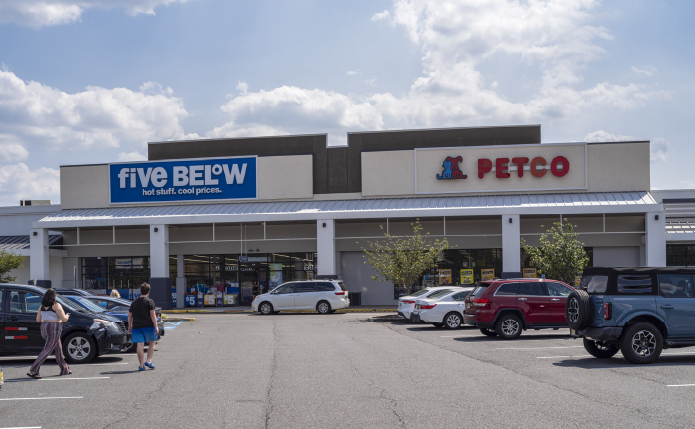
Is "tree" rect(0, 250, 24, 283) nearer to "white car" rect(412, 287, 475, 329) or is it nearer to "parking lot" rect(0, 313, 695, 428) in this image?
"parking lot" rect(0, 313, 695, 428)

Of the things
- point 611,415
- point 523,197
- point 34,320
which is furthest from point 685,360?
point 523,197

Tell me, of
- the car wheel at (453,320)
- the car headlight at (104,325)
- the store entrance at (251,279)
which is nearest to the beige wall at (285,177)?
the store entrance at (251,279)

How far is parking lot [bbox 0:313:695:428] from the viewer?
7.64m

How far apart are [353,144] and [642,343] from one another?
23.6 metres

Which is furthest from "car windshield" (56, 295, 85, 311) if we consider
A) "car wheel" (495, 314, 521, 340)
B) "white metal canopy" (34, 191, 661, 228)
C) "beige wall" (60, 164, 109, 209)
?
"beige wall" (60, 164, 109, 209)

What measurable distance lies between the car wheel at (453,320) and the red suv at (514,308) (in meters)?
2.90

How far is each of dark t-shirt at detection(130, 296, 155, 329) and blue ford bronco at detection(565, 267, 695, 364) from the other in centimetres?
832

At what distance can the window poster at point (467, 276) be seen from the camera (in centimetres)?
3231

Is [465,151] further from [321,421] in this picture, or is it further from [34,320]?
[321,421]

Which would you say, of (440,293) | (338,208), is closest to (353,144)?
(338,208)

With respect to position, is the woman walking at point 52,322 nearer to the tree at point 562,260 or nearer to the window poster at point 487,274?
the tree at point 562,260

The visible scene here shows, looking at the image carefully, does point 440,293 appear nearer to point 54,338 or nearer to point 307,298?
point 307,298

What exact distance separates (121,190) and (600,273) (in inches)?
1146

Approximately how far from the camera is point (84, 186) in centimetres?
3600
